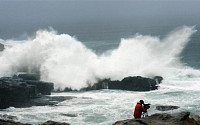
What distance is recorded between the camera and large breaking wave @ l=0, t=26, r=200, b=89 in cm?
4856

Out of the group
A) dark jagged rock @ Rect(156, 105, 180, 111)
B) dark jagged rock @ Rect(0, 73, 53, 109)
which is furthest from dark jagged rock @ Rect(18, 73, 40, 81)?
dark jagged rock @ Rect(156, 105, 180, 111)

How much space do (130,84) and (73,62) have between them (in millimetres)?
10525

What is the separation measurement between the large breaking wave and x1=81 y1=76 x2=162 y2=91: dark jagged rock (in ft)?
4.95

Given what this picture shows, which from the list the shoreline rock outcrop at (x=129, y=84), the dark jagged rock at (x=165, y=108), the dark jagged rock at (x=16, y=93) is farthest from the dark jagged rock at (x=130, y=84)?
the dark jagged rock at (x=165, y=108)

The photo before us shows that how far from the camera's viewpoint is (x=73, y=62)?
51.8 metres

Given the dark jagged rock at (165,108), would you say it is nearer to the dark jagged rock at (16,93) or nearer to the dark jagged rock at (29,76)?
the dark jagged rock at (16,93)

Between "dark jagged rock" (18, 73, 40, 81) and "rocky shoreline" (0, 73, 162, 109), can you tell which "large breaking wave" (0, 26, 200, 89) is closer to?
"dark jagged rock" (18, 73, 40, 81)

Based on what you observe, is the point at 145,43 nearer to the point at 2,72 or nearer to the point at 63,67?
the point at 63,67

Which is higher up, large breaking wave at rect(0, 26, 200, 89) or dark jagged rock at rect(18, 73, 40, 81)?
large breaking wave at rect(0, 26, 200, 89)

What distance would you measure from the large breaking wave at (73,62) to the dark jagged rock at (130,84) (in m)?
1.51

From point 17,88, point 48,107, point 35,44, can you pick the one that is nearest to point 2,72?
point 35,44

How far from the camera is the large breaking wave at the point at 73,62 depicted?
48562 millimetres

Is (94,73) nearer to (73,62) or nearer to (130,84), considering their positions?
(73,62)

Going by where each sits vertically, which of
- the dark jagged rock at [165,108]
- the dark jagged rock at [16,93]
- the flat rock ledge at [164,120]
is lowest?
the flat rock ledge at [164,120]
